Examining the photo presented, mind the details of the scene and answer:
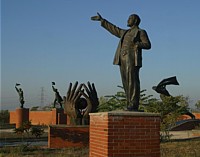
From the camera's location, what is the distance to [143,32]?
786 centimetres

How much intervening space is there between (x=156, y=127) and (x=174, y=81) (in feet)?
67.1

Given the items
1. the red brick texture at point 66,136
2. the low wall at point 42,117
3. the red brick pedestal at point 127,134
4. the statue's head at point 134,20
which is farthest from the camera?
the low wall at point 42,117

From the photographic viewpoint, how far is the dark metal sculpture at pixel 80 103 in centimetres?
1894

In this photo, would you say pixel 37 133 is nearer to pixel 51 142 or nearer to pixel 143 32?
pixel 51 142

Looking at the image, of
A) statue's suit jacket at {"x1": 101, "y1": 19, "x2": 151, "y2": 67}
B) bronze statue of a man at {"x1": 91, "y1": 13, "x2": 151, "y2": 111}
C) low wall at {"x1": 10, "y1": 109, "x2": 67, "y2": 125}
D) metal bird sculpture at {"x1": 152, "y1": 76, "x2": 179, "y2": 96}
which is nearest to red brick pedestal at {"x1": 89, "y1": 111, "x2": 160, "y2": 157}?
bronze statue of a man at {"x1": 91, "y1": 13, "x2": 151, "y2": 111}

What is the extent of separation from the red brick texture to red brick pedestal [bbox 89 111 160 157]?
34.0 ft

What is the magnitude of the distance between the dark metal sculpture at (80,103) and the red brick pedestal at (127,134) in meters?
11.2

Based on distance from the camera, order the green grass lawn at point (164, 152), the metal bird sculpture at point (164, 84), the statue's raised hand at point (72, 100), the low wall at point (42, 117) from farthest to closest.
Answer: the low wall at point (42, 117)
the metal bird sculpture at point (164, 84)
the statue's raised hand at point (72, 100)
the green grass lawn at point (164, 152)

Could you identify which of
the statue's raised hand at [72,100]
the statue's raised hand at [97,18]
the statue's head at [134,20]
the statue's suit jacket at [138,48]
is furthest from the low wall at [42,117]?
the statue's head at [134,20]

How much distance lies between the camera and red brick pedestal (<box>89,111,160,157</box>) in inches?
285

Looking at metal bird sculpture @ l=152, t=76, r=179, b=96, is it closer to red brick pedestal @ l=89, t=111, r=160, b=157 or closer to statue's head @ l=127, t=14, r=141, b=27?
statue's head @ l=127, t=14, r=141, b=27

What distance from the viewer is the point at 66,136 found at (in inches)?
708

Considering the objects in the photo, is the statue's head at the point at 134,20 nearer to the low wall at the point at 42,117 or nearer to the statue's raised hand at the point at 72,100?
the statue's raised hand at the point at 72,100

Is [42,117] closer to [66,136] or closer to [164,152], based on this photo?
[66,136]
